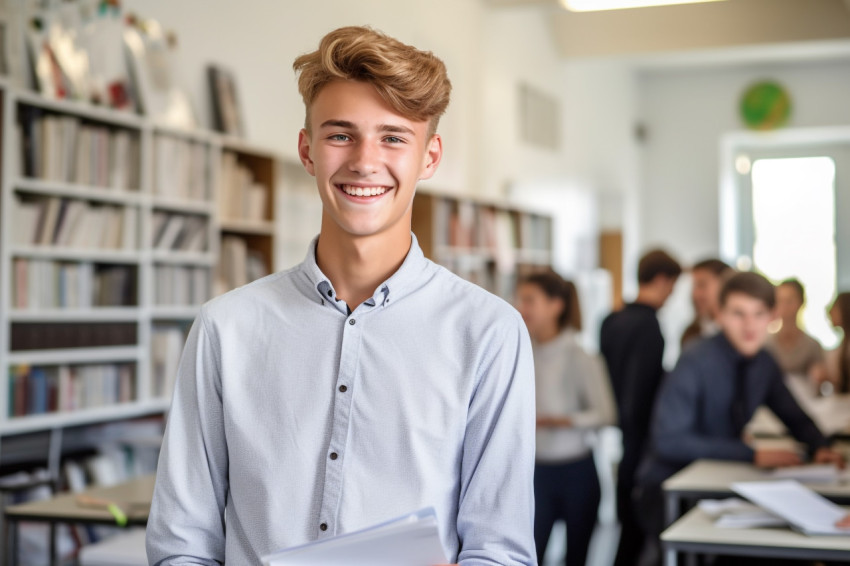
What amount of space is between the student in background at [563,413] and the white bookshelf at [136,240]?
1390 millimetres

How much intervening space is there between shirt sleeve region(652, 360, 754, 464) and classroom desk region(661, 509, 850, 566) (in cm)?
75

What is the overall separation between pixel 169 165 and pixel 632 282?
24.7 ft

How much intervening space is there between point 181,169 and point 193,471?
3.34 metres

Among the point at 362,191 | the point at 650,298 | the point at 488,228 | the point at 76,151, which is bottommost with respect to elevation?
the point at 650,298

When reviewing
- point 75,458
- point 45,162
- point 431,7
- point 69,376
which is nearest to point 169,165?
point 45,162

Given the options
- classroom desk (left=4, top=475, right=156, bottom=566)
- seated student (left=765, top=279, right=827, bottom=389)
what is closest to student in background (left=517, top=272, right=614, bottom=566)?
classroom desk (left=4, top=475, right=156, bottom=566)

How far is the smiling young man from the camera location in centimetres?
135

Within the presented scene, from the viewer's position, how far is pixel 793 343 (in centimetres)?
623

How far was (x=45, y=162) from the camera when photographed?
12.8ft

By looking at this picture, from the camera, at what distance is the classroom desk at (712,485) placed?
3277 mm

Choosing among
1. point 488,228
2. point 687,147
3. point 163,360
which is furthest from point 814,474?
point 687,147

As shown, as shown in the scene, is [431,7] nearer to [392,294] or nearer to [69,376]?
[69,376]

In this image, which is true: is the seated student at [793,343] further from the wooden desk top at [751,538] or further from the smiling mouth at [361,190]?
the smiling mouth at [361,190]

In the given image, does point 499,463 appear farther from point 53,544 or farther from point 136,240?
point 136,240
